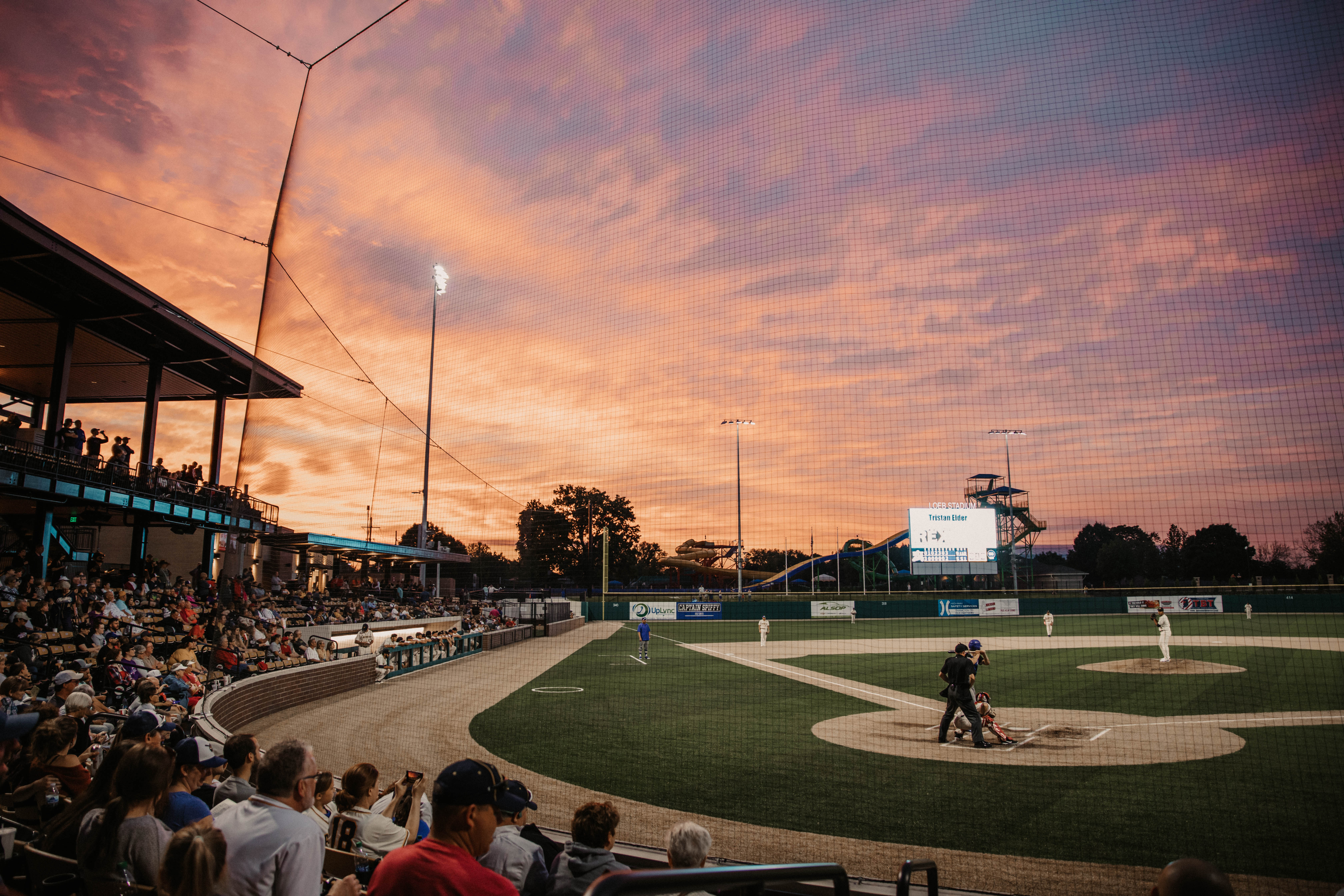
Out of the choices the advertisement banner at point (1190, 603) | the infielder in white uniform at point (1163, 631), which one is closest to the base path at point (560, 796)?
the infielder in white uniform at point (1163, 631)

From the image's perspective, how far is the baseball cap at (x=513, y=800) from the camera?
348 cm

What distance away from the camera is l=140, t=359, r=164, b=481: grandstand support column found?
2445cm

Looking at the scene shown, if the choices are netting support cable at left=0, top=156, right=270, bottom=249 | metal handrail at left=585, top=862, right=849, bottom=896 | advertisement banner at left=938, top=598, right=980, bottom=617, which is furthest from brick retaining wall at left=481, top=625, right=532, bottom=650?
metal handrail at left=585, top=862, right=849, bottom=896

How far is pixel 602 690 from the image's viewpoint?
16.4 meters

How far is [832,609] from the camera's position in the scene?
134ft

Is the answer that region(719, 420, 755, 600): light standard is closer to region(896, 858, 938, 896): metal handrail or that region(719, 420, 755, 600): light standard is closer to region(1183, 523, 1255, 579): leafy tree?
region(1183, 523, 1255, 579): leafy tree

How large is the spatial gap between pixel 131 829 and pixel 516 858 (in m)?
1.61

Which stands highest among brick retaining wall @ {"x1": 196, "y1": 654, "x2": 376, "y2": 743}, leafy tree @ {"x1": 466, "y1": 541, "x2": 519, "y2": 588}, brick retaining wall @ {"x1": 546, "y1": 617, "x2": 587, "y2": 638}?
leafy tree @ {"x1": 466, "y1": 541, "x2": 519, "y2": 588}

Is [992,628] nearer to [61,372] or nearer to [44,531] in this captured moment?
[44,531]

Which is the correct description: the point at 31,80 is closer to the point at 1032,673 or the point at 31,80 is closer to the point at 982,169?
the point at 982,169

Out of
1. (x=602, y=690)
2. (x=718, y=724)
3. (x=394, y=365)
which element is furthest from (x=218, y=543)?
(x=718, y=724)

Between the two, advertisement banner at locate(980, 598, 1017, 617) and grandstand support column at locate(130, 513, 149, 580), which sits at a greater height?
grandstand support column at locate(130, 513, 149, 580)

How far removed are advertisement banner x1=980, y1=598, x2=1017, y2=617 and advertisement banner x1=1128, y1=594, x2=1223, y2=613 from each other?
22.0ft

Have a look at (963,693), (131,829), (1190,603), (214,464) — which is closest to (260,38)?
(131,829)
